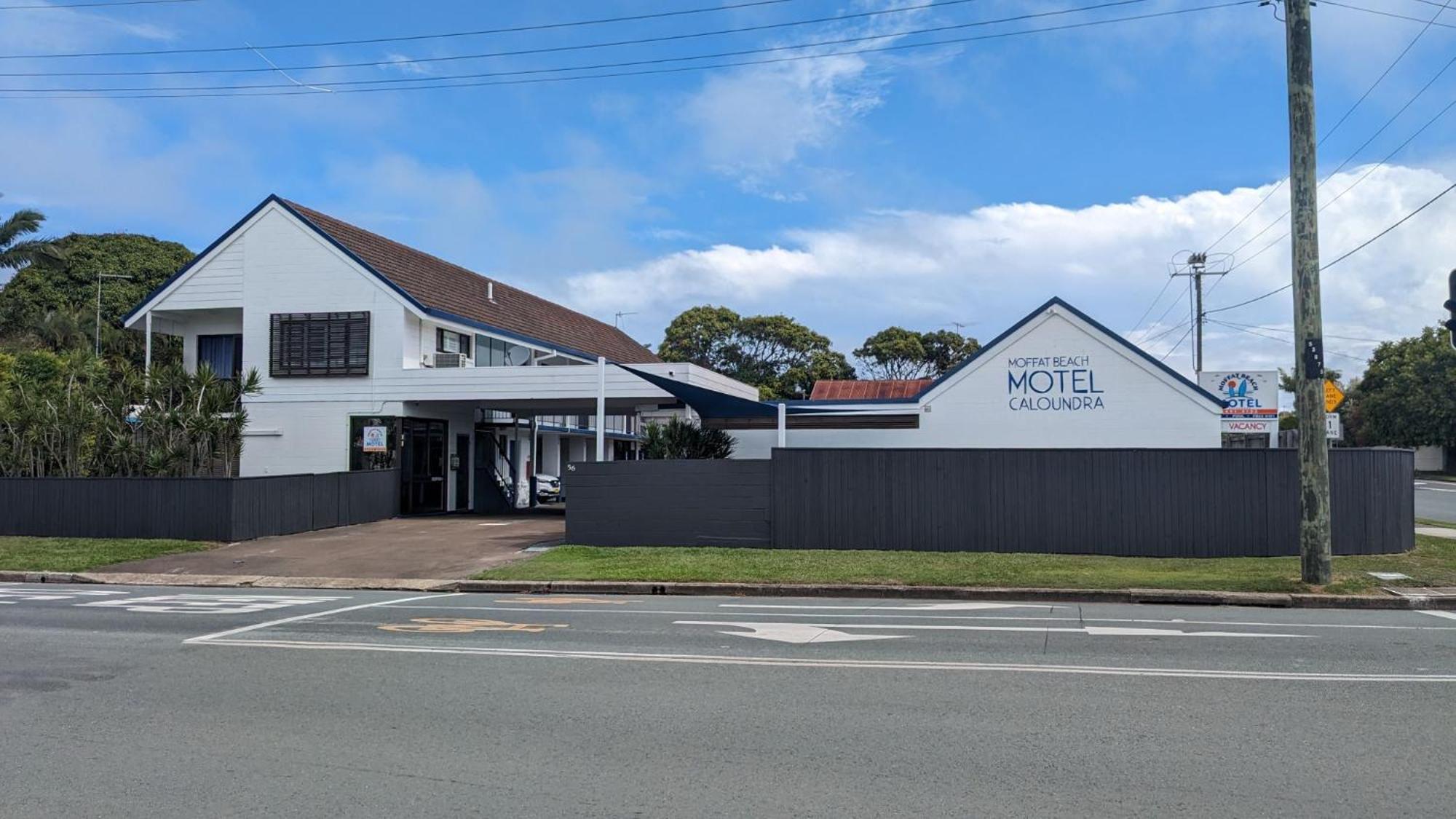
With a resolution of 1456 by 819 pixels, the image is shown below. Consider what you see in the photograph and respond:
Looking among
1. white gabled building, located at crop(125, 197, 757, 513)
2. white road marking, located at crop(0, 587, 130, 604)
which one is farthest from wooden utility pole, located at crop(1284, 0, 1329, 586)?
white road marking, located at crop(0, 587, 130, 604)

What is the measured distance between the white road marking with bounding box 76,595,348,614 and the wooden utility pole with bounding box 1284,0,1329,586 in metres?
13.0

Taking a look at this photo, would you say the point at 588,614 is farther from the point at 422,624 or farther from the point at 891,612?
the point at 891,612

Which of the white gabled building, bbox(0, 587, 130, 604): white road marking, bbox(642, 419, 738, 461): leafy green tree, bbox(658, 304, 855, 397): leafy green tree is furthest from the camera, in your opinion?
bbox(658, 304, 855, 397): leafy green tree

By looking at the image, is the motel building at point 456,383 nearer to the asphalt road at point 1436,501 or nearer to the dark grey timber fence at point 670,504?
the dark grey timber fence at point 670,504

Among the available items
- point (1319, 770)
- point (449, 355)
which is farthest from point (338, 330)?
point (1319, 770)

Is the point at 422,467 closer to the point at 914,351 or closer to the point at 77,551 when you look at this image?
the point at 77,551

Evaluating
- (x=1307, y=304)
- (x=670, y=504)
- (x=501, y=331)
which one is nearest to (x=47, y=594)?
(x=670, y=504)

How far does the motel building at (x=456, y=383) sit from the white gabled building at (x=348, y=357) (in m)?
0.05

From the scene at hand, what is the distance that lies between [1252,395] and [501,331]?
26615 mm

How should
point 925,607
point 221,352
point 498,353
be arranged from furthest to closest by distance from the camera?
point 498,353 < point 221,352 < point 925,607

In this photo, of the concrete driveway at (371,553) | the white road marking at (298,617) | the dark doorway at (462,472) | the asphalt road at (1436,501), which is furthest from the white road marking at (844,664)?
the asphalt road at (1436,501)

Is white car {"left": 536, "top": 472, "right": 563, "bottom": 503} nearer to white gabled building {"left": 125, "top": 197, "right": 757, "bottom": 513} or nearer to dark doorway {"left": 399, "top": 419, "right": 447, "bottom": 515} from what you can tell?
white gabled building {"left": 125, "top": 197, "right": 757, "bottom": 513}

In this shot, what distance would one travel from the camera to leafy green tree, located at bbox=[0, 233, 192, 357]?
4731cm

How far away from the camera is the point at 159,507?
21156mm
